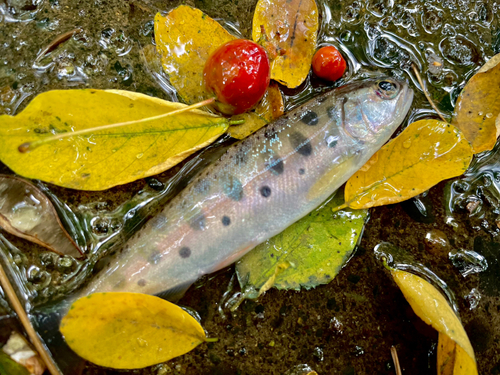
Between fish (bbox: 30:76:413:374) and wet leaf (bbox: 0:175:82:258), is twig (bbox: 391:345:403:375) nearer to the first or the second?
fish (bbox: 30:76:413:374)

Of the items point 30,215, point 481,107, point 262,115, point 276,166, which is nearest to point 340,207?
point 276,166

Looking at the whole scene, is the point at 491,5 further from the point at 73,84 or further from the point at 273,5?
the point at 73,84

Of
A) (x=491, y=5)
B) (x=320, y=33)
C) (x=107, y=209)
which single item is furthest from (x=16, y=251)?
(x=491, y=5)

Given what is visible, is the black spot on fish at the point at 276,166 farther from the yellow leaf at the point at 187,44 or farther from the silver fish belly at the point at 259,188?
the yellow leaf at the point at 187,44

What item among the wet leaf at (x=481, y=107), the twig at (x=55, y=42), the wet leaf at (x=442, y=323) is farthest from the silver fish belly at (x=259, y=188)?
the twig at (x=55, y=42)

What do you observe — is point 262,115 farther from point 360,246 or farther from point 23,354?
point 23,354

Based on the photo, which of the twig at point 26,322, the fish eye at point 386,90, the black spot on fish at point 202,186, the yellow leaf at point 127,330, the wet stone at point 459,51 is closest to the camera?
the yellow leaf at point 127,330

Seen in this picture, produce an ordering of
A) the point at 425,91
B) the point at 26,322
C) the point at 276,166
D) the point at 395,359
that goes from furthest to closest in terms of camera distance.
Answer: the point at 425,91, the point at 395,359, the point at 276,166, the point at 26,322
